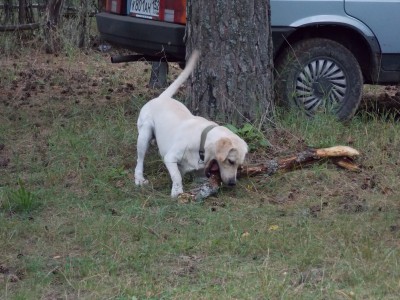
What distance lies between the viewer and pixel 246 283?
4.76m

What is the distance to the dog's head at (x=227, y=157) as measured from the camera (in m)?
6.09

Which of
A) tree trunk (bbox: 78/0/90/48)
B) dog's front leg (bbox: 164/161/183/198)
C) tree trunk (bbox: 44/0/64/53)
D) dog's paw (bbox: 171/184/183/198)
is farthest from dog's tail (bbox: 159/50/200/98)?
tree trunk (bbox: 78/0/90/48)

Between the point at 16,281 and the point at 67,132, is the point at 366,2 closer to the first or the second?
the point at 67,132

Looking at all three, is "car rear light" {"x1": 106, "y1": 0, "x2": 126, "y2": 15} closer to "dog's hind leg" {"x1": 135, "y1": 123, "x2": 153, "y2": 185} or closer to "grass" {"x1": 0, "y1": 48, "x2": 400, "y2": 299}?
"grass" {"x1": 0, "y1": 48, "x2": 400, "y2": 299}

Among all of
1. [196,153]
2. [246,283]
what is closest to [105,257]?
[246,283]

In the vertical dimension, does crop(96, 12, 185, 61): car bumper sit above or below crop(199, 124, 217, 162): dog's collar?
above

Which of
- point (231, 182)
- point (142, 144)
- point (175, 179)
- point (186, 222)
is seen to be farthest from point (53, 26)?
point (186, 222)

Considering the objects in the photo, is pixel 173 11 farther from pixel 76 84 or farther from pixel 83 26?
pixel 83 26

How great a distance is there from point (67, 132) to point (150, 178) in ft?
4.68

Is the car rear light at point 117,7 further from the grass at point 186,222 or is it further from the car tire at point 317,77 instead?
the car tire at point 317,77

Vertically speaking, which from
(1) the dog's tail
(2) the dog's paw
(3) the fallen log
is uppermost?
(1) the dog's tail

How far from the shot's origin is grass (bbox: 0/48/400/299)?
4.81 m

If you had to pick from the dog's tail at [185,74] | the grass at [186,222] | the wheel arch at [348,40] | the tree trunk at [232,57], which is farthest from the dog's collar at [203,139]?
the wheel arch at [348,40]

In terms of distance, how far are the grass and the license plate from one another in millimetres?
918
